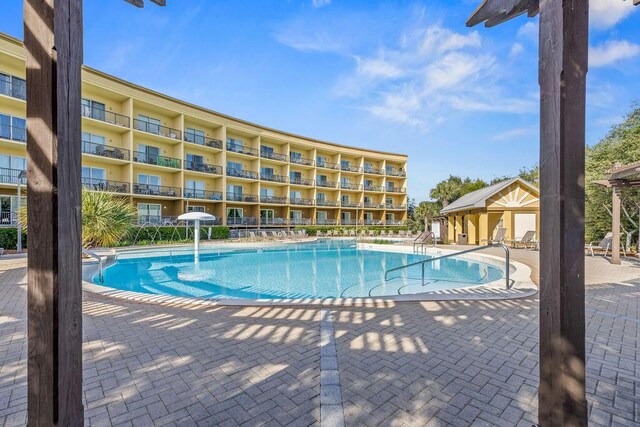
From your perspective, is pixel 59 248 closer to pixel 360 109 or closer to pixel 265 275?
pixel 265 275

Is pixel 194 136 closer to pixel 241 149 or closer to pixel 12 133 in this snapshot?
pixel 241 149

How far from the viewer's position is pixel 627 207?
13.0m

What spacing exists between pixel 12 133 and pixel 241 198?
14443 millimetres

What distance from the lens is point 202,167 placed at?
935 inches

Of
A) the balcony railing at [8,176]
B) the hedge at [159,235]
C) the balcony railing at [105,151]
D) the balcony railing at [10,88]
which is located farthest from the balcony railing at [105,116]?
the hedge at [159,235]

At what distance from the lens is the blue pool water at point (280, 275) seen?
7801mm

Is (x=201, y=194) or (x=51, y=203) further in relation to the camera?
(x=201, y=194)

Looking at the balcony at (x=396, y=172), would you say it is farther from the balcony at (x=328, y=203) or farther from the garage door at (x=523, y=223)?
the garage door at (x=523, y=223)

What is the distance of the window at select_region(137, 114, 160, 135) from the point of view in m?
20.8

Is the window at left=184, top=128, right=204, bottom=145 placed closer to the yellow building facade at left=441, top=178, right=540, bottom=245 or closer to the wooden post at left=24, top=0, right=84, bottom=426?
the yellow building facade at left=441, top=178, right=540, bottom=245

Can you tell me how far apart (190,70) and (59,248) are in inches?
554

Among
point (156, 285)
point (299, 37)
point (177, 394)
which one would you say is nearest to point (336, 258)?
point (156, 285)

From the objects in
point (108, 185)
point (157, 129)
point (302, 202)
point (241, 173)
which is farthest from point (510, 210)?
point (108, 185)

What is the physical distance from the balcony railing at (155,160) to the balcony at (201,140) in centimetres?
227
